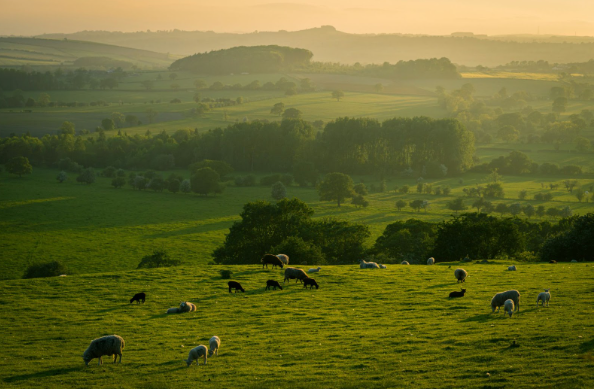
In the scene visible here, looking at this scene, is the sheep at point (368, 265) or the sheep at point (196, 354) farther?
the sheep at point (368, 265)

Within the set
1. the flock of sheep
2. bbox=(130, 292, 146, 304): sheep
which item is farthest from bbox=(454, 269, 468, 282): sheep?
bbox=(130, 292, 146, 304): sheep

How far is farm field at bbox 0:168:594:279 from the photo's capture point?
206ft

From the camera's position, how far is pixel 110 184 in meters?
114

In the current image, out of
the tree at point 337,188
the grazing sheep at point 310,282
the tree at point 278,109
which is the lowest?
the tree at point 337,188

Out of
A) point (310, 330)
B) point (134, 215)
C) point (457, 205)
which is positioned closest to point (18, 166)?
point (134, 215)

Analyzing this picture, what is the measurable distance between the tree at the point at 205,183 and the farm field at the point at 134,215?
2.31 meters

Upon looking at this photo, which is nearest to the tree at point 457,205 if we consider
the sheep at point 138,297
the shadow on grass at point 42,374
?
the sheep at point 138,297

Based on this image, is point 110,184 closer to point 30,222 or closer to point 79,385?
point 30,222

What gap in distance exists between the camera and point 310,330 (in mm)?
21859

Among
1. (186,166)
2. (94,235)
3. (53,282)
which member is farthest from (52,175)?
(53,282)

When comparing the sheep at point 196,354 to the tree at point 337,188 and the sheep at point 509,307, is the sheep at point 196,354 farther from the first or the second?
the tree at point 337,188

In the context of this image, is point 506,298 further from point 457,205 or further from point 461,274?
point 457,205

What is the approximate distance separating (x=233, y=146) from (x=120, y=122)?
190ft

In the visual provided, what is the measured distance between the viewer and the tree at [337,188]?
95.9m
